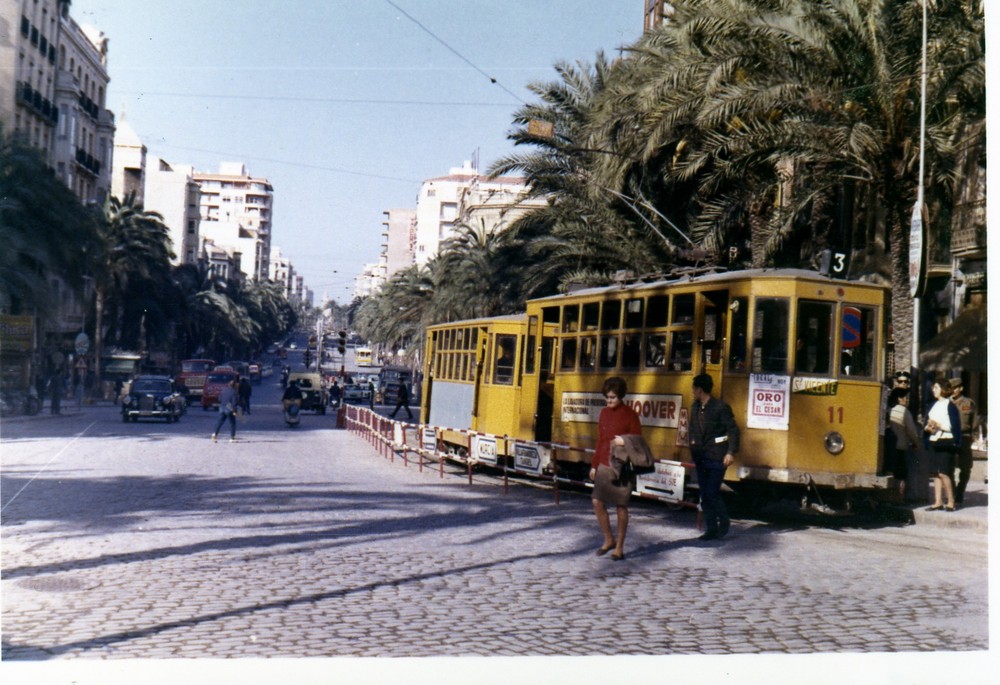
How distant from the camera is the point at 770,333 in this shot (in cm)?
1383

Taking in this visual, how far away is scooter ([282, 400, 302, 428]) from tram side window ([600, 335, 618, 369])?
22.3 m

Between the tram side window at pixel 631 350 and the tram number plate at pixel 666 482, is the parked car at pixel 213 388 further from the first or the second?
the tram number plate at pixel 666 482

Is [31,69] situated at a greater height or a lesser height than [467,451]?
greater

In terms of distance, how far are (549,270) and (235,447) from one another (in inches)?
373

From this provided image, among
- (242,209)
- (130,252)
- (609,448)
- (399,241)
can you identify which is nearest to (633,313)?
(609,448)

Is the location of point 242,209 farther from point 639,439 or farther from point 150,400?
point 639,439

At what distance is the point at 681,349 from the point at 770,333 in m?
1.24

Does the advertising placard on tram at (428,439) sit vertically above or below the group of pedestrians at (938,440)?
below

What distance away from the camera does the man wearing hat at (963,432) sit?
15.2m

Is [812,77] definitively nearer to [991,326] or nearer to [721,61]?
[721,61]

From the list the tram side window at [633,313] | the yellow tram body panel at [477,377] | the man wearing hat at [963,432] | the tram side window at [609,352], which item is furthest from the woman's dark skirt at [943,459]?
the yellow tram body panel at [477,377]

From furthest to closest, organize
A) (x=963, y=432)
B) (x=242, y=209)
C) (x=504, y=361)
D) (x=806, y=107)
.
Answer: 1. (x=242, y=209)
2. (x=504, y=361)
3. (x=806, y=107)
4. (x=963, y=432)

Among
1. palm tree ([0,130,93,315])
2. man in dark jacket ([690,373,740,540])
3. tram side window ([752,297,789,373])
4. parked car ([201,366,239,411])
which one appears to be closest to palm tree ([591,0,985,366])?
tram side window ([752,297,789,373])

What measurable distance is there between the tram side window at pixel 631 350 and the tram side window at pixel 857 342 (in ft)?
8.87
